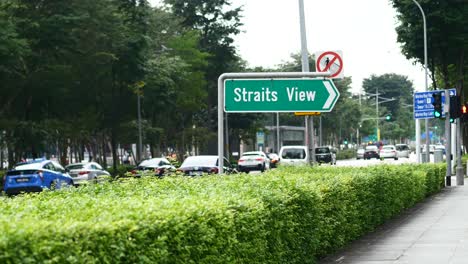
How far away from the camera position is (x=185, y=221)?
7062 millimetres

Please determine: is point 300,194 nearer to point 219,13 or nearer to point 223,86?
point 223,86

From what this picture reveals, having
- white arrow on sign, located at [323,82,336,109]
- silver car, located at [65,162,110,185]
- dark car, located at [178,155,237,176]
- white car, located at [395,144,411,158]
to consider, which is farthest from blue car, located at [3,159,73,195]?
white car, located at [395,144,411,158]

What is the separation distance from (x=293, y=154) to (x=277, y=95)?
3536cm

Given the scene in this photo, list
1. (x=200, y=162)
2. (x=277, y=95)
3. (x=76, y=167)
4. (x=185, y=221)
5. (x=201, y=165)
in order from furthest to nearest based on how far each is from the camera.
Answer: (x=76, y=167), (x=200, y=162), (x=201, y=165), (x=277, y=95), (x=185, y=221)

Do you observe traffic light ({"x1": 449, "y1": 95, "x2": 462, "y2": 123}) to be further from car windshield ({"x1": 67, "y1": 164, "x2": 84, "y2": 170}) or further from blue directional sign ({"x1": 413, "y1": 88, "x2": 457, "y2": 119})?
car windshield ({"x1": 67, "y1": 164, "x2": 84, "y2": 170})

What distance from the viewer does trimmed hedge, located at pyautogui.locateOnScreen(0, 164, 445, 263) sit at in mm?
5566

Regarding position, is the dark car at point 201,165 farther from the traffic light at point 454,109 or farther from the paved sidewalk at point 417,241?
the paved sidewalk at point 417,241

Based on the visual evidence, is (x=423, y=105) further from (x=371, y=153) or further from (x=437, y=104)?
(x=371, y=153)

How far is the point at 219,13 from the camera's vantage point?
73.0 meters

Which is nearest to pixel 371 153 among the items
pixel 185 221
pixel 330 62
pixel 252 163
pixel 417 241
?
pixel 252 163

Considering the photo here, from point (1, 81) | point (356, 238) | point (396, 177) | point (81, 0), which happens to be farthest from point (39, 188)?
point (356, 238)

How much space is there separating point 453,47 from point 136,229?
42.1m

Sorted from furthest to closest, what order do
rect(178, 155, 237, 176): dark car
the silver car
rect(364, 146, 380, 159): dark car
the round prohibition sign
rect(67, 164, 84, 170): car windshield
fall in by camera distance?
rect(364, 146, 380, 159): dark car, rect(67, 164, 84, 170): car windshield, the silver car, rect(178, 155, 237, 176): dark car, the round prohibition sign

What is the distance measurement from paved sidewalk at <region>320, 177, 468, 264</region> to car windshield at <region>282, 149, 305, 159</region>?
88.4ft
